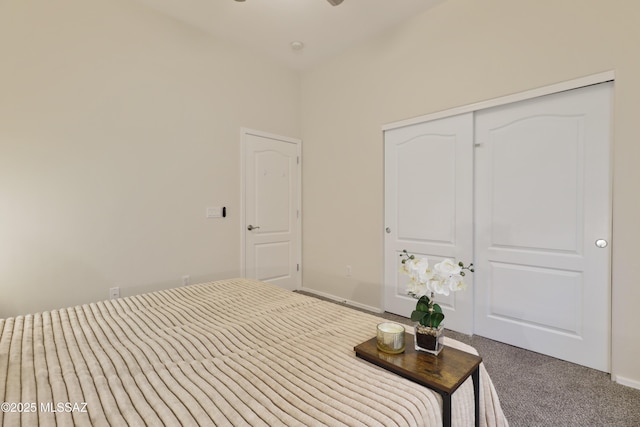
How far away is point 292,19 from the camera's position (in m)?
2.93

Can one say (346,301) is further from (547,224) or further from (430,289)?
(430,289)

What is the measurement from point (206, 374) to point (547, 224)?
2531 millimetres

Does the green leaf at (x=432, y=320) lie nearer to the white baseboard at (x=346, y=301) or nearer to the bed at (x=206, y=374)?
the bed at (x=206, y=374)

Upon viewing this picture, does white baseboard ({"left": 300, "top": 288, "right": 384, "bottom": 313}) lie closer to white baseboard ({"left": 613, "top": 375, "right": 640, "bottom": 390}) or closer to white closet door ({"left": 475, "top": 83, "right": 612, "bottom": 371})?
white closet door ({"left": 475, "top": 83, "right": 612, "bottom": 371})

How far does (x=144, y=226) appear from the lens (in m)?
2.78

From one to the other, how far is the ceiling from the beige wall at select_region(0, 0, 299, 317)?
0.21m

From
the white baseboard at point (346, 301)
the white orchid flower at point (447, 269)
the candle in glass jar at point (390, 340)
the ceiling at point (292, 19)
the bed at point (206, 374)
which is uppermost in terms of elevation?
the ceiling at point (292, 19)

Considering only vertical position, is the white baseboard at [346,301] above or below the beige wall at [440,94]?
below

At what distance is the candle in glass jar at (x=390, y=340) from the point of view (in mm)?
1059

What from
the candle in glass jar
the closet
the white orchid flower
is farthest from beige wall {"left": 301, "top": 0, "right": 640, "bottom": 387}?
the candle in glass jar

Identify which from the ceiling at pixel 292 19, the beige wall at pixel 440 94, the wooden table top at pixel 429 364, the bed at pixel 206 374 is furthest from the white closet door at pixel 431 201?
the wooden table top at pixel 429 364

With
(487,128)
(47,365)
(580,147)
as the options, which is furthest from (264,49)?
(47,365)

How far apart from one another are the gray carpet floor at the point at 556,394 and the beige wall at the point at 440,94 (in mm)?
217

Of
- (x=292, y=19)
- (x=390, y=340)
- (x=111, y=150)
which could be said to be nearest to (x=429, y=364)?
(x=390, y=340)
